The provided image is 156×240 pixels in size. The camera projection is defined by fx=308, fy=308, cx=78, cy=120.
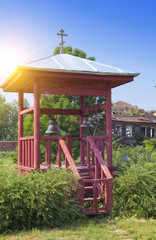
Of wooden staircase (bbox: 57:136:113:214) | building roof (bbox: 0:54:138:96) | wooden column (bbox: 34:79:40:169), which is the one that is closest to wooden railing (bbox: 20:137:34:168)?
wooden column (bbox: 34:79:40:169)

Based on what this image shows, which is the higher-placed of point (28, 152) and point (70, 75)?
point (70, 75)

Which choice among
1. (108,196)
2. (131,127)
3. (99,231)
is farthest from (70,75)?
(131,127)

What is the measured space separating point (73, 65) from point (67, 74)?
62 centimetres

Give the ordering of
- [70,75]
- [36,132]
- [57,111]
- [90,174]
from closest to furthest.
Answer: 1. [36,132]
2. [70,75]
3. [90,174]
4. [57,111]

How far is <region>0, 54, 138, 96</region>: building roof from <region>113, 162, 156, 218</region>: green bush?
2.56 meters

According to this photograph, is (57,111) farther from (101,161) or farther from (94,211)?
(94,211)

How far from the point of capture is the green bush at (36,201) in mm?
6449

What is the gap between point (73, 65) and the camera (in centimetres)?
870

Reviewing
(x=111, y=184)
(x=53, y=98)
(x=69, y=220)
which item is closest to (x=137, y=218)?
(x=111, y=184)

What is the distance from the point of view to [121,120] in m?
37.5

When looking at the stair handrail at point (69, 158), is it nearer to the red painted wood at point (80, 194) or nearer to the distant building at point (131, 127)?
the red painted wood at point (80, 194)

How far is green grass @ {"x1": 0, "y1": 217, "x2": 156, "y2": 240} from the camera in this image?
588 centimetres

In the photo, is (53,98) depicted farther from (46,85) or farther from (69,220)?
(69,220)

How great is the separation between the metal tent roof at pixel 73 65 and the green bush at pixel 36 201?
2.90 metres
